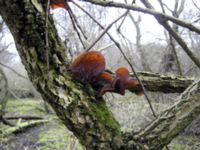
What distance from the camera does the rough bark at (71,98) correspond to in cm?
80

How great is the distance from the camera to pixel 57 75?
0.85 meters

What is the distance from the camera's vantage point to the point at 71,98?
846mm

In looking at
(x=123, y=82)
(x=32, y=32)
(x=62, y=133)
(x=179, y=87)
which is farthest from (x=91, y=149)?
(x=62, y=133)

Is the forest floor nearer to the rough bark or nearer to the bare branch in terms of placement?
the rough bark

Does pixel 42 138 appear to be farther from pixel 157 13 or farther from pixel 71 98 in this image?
pixel 157 13

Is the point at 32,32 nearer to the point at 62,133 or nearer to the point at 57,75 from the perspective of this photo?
the point at 57,75

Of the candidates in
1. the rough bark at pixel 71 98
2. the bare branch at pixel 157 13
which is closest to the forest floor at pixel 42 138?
the rough bark at pixel 71 98

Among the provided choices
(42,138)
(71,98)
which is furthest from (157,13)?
(42,138)

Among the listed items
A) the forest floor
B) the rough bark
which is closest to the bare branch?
the rough bark

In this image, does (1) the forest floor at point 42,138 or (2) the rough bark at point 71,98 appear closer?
(2) the rough bark at point 71,98

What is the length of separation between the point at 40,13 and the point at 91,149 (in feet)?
1.30

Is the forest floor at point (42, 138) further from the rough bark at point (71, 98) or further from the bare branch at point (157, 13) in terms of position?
the bare branch at point (157, 13)

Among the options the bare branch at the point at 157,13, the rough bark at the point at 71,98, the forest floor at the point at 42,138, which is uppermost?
the bare branch at the point at 157,13

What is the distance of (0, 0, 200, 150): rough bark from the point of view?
80cm
